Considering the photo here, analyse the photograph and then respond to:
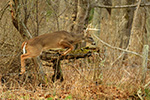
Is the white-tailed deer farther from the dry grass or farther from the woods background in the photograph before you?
the dry grass

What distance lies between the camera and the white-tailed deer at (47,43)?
5.54 m

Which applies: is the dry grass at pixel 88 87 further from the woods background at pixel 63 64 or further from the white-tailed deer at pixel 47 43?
the white-tailed deer at pixel 47 43

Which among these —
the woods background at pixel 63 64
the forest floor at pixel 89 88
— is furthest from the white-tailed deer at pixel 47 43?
the forest floor at pixel 89 88

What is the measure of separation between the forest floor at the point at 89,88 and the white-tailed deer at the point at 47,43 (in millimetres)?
774

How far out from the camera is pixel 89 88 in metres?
6.36

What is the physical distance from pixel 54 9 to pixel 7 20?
181 cm

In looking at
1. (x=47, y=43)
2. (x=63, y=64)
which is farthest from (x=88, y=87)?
(x=63, y=64)

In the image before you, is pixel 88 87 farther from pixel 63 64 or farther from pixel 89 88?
pixel 63 64

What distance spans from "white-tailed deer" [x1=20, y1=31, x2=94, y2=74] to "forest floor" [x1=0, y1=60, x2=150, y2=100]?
0.77m

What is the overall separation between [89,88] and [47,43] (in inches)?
69.2

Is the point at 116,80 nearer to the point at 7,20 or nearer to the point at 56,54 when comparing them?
the point at 56,54

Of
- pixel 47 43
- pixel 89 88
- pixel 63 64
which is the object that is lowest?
pixel 89 88

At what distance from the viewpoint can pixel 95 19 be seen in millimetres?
18156

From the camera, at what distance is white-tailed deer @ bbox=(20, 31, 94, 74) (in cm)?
554
